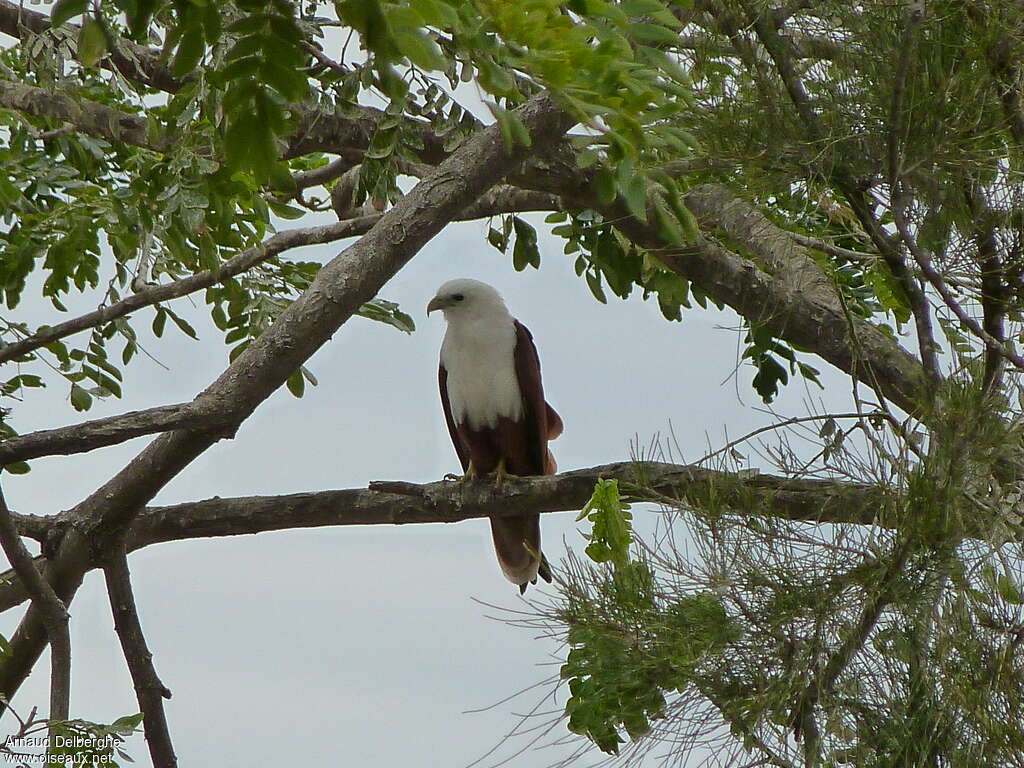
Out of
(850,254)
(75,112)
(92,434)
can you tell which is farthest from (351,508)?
(850,254)

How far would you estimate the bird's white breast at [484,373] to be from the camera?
4.11 m

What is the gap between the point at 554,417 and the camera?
4293 mm

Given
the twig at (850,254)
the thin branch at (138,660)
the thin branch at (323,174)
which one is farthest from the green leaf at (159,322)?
the twig at (850,254)

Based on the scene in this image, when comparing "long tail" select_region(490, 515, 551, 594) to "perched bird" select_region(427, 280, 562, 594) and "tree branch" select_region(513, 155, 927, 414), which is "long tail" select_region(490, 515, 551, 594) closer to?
"perched bird" select_region(427, 280, 562, 594)

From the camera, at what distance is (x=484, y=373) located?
4.12 metres

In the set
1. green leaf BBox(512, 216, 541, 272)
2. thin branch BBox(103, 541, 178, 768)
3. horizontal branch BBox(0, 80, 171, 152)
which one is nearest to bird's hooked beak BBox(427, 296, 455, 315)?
green leaf BBox(512, 216, 541, 272)

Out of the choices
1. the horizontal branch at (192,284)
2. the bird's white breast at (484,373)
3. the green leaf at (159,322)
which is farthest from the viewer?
the bird's white breast at (484,373)

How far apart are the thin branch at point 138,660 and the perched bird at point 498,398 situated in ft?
4.59

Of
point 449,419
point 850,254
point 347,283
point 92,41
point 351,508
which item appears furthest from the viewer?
point 449,419

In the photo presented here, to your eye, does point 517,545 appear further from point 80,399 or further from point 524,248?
point 80,399

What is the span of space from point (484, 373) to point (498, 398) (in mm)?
106

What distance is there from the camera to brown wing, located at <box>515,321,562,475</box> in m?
4.11

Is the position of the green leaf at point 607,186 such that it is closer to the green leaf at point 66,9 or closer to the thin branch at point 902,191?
the green leaf at point 66,9

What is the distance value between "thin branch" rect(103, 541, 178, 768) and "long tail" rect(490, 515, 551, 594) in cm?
146
